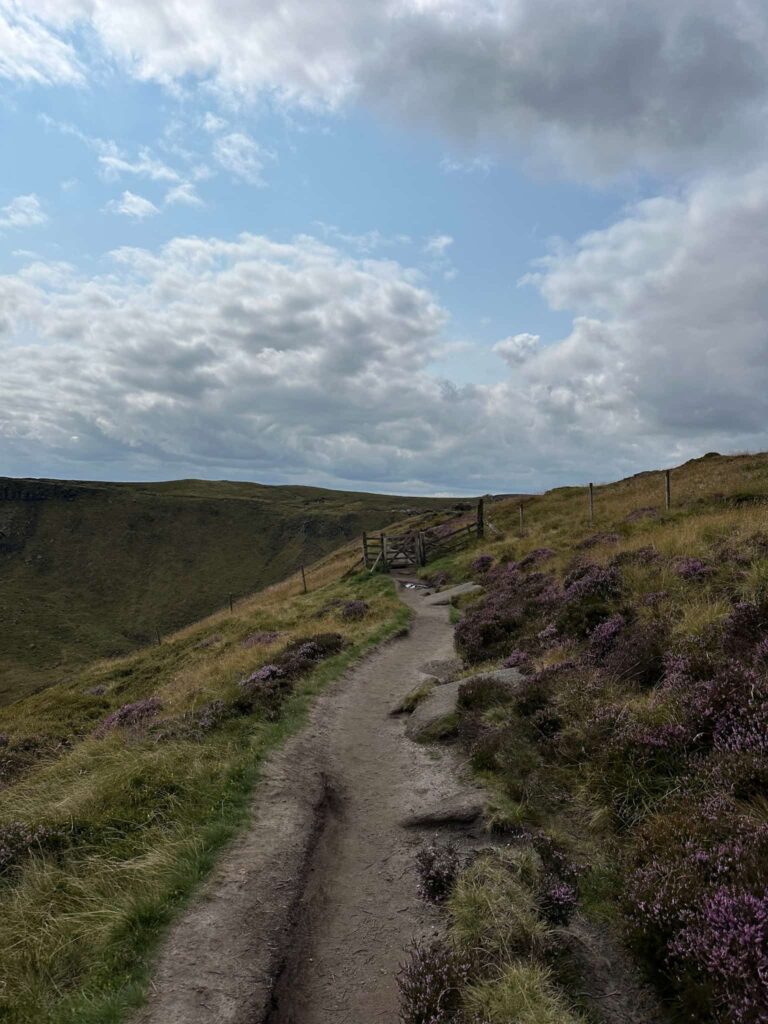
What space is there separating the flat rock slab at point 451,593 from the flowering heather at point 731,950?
61.8ft

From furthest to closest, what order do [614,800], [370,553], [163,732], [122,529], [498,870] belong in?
1. [122,529]
2. [370,553]
3. [163,732]
4. [614,800]
5. [498,870]

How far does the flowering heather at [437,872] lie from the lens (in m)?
6.07

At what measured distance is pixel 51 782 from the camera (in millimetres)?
10617

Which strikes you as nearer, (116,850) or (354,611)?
(116,850)

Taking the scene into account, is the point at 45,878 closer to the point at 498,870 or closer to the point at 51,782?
the point at 51,782

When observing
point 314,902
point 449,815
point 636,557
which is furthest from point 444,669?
point 314,902

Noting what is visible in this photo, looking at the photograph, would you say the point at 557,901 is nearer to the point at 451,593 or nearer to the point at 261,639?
the point at 261,639

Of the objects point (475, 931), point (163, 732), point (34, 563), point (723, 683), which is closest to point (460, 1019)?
point (475, 931)

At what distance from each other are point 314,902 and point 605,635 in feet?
22.6

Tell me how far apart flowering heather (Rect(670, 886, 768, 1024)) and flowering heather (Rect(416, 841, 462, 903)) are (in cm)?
228

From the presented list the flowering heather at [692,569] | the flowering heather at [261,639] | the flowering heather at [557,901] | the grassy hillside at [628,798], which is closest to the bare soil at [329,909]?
the flowering heather at [557,901]

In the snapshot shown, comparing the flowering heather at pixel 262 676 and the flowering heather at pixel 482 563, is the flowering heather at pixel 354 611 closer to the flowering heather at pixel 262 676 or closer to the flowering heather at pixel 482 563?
the flowering heather at pixel 482 563

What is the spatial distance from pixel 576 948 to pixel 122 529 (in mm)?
146514

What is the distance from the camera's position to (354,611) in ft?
74.1
